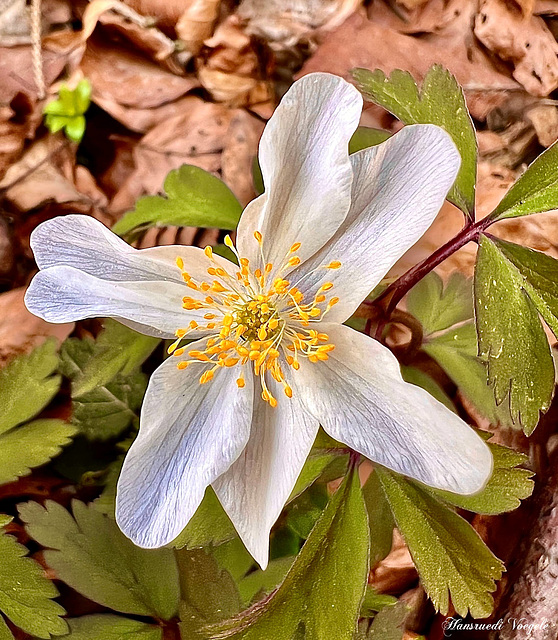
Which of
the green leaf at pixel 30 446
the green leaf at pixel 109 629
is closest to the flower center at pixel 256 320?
the green leaf at pixel 30 446

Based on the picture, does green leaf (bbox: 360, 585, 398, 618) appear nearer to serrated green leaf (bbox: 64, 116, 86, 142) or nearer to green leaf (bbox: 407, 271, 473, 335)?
green leaf (bbox: 407, 271, 473, 335)

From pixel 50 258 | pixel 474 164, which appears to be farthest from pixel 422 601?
pixel 50 258

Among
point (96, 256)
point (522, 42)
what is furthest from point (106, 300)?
point (522, 42)

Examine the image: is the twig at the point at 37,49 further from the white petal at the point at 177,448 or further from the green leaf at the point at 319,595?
the green leaf at the point at 319,595

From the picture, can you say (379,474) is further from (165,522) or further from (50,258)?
(50,258)

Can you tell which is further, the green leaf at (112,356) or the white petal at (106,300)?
the green leaf at (112,356)

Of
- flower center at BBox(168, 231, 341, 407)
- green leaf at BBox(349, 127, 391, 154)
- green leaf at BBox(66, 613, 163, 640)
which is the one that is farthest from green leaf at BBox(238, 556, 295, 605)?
green leaf at BBox(349, 127, 391, 154)
